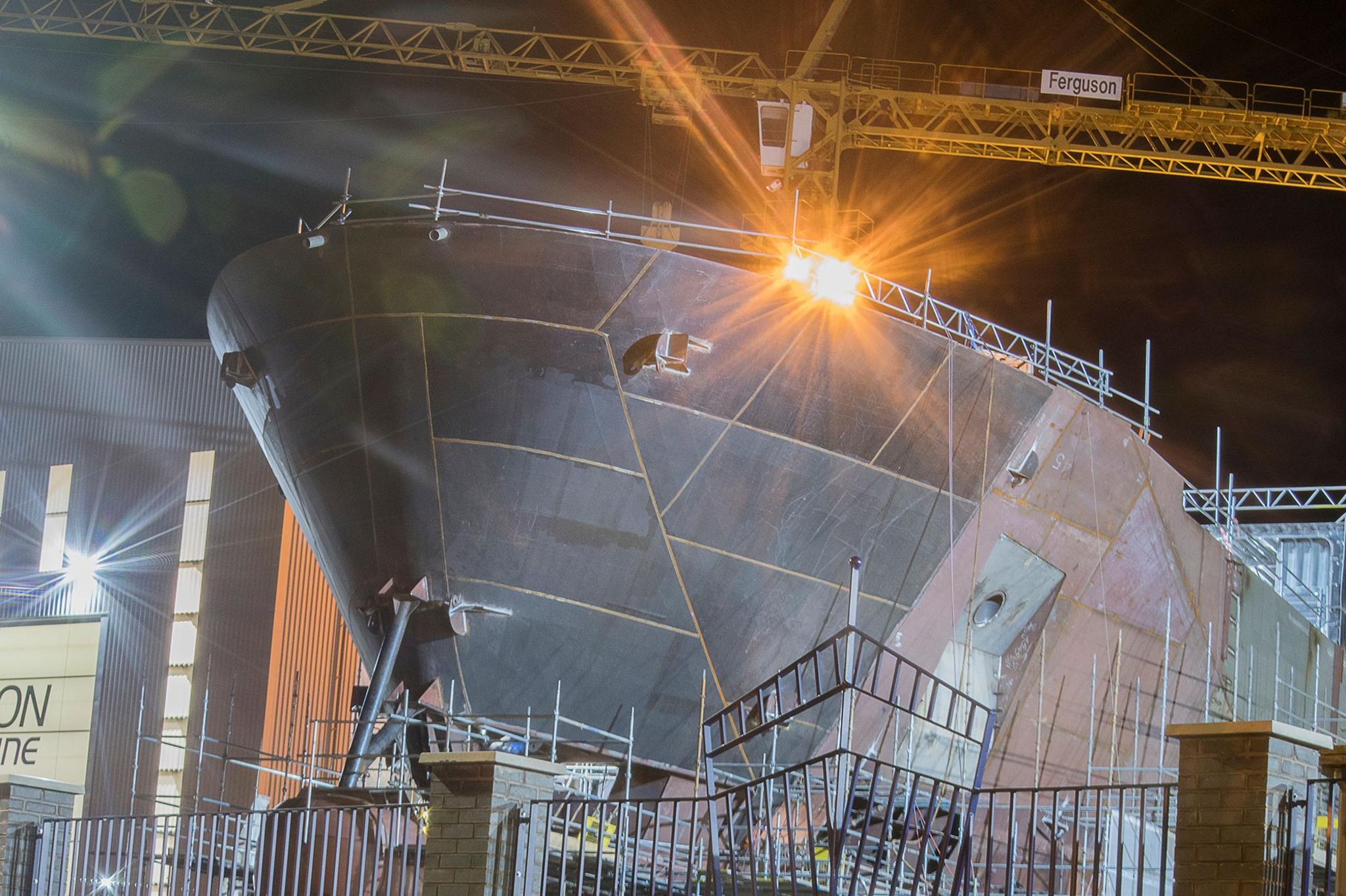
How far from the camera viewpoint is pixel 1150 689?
19734mm

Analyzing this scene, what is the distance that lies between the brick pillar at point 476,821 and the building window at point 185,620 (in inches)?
848

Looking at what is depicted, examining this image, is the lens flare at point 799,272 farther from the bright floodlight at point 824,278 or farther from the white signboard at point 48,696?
the white signboard at point 48,696

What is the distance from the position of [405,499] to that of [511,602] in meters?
1.56

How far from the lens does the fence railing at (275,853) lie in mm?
10398

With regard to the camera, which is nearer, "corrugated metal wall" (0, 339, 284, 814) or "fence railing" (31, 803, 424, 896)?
"fence railing" (31, 803, 424, 896)

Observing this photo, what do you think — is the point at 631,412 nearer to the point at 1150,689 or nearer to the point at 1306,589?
the point at 1150,689

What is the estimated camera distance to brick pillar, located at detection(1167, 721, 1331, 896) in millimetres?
7699

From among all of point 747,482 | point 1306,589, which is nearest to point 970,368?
point 747,482

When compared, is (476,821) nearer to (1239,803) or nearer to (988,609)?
(1239,803)

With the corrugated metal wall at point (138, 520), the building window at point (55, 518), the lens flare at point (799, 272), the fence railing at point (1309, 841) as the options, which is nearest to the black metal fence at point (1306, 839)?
the fence railing at point (1309, 841)

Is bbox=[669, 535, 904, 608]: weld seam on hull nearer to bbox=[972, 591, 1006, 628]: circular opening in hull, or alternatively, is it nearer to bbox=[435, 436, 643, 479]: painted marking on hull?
bbox=[435, 436, 643, 479]: painted marking on hull

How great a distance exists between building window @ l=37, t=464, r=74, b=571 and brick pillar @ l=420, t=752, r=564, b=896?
85.9ft

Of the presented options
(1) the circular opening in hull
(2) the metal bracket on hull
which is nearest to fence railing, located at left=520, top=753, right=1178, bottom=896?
(1) the circular opening in hull

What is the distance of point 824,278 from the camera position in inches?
616
